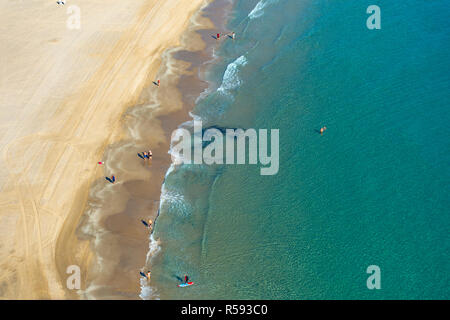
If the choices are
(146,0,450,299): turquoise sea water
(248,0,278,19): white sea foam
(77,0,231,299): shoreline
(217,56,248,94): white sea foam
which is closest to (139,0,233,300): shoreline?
(77,0,231,299): shoreline

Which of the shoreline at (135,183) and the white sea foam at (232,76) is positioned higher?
the white sea foam at (232,76)

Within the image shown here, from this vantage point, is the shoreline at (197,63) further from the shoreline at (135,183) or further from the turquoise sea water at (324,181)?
the turquoise sea water at (324,181)

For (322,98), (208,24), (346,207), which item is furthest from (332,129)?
(208,24)

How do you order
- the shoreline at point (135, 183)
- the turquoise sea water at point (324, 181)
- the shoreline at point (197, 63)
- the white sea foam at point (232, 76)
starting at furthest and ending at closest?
the white sea foam at point (232, 76) < the shoreline at point (197, 63) < the turquoise sea water at point (324, 181) < the shoreline at point (135, 183)

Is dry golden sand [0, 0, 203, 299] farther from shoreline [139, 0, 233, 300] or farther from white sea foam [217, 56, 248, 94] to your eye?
white sea foam [217, 56, 248, 94]

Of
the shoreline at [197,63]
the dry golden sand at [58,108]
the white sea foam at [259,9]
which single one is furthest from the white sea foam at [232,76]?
the white sea foam at [259,9]

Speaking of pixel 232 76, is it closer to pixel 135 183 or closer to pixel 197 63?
pixel 197 63

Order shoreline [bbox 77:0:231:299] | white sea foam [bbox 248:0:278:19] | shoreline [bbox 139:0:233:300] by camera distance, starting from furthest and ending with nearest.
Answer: white sea foam [bbox 248:0:278:19] < shoreline [bbox 139:0:233:300] < shoreline [bbox 77:0:231:299]

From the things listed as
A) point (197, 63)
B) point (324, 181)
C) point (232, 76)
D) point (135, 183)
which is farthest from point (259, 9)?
point (135, 183)
